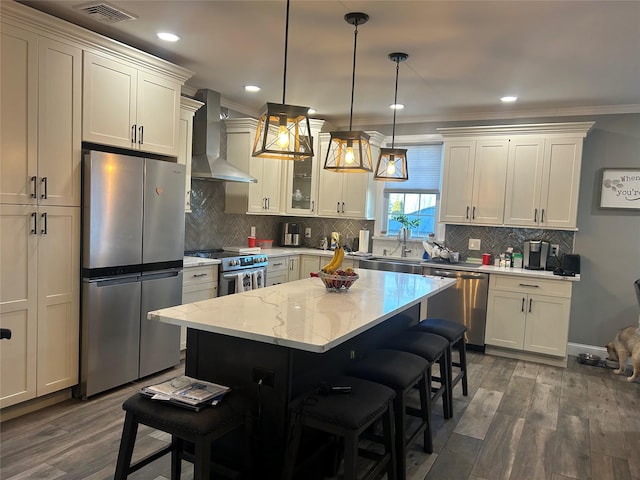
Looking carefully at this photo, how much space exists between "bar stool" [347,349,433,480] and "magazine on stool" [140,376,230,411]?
0.81 meters

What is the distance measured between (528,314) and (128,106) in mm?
4167

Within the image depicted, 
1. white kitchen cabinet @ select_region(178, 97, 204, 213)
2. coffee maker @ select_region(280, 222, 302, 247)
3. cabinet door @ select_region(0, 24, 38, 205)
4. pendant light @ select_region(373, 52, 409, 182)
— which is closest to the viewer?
cabinet door @ select_region(0, 24, 38, 205)

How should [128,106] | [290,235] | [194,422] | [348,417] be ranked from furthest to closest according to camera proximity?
[290,235] → [128,106] → [348,417] → [194,422]

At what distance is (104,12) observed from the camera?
2.98 m

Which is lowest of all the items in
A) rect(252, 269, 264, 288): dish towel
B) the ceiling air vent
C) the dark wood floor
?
the dark wood floor

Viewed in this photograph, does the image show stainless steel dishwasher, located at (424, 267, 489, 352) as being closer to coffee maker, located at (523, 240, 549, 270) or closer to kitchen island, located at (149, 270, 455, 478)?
coffee maker, located at (523, 240, 549, 270)

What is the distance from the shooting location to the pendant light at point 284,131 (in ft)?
8.13

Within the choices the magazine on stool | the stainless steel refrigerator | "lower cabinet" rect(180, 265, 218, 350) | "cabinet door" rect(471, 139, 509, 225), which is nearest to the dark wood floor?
the stainless steel refrigerator

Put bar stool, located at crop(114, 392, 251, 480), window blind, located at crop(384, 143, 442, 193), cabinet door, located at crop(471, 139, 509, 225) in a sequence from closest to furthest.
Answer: bar stool, located at crop(114, 392, 251, 480)
cabinet door, located at crop(471, 139, 509, 225)
window blind, located at crop(384, 143, 442, 193)

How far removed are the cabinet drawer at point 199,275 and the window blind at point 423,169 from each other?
274 centimetres

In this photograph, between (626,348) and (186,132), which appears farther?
(626,348)

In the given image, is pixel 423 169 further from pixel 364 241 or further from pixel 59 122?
pixel 59 122

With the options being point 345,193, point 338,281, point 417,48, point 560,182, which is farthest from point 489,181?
point 338,281

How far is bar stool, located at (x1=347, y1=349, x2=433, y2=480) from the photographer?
236cm
